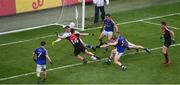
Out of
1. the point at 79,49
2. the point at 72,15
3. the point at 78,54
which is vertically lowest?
the point at 78,54

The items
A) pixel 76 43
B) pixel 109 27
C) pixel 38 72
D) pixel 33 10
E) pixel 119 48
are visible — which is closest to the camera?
pixel 38 72

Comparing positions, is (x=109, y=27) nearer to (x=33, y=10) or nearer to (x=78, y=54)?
(x=78, y=54)

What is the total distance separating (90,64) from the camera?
22.6 metres

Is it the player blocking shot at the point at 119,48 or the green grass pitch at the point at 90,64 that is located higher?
the player blocking shot at the point at 119,48

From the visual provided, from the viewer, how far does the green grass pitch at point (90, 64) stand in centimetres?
2050

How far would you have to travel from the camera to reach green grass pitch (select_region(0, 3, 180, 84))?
20.5m

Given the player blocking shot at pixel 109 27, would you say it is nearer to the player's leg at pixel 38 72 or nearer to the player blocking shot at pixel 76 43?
the player blocking shot at pixel 76 43

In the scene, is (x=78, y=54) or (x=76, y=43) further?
(x=78, y=54)

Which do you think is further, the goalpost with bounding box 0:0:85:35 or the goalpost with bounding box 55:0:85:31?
the goalpost with bounding box 55:0:85:31

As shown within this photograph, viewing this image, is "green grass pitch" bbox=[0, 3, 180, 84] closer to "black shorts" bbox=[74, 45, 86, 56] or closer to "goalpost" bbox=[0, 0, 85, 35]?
"black shorts" bbox=[74, 45, 86, 56]

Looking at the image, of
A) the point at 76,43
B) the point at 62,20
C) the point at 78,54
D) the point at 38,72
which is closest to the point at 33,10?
the point at 62,20

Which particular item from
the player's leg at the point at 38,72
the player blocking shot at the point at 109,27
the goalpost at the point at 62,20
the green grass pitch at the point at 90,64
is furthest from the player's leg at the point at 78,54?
the goalpost at the point at 62,20

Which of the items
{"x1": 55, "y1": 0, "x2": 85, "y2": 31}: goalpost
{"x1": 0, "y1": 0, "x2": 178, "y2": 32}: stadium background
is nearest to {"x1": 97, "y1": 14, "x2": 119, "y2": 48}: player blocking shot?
{"x1": 55, "y1": 0, "x2": 85, "y2": 31}: goalpost

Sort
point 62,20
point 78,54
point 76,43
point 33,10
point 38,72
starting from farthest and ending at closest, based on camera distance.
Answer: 1. point 33,10
2. point 62,20
3. point 78,54
4. point 76,43
5. point 38,72
